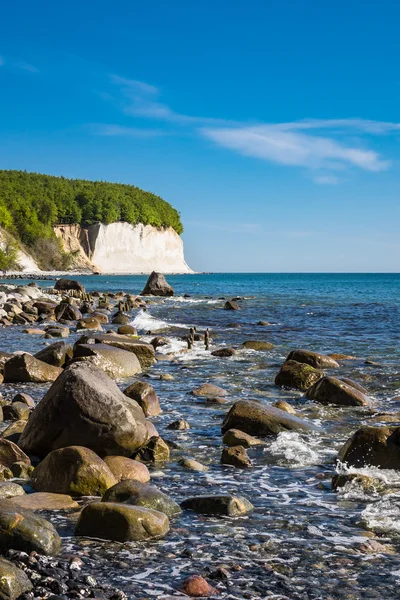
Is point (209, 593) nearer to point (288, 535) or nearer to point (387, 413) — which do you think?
point (288, 535)

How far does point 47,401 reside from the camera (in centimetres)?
923

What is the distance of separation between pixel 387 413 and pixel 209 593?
8.40 m

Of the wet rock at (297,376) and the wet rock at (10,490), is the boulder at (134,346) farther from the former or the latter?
the wet rock at (10,490)

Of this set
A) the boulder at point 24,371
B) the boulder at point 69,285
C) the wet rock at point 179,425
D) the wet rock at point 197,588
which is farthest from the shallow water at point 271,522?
the boulder at point 69,285

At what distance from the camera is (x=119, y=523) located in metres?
6.21

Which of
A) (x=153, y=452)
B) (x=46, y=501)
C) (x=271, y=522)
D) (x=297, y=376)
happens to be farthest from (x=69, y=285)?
(x=271, y=522)

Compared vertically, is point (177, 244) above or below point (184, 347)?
above

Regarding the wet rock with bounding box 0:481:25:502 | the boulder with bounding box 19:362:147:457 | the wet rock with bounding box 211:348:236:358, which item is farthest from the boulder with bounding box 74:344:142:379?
the wet rock with bounding box 0:481:25:502

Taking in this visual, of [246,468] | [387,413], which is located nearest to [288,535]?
[246,468]

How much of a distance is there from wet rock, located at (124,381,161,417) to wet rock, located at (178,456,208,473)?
3114 millimetres

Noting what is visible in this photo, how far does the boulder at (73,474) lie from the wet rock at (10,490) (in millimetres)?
370

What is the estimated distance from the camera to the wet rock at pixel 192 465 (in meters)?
8.74

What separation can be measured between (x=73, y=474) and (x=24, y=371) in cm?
813

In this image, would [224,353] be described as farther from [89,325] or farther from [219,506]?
Answer: [219,506]
